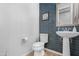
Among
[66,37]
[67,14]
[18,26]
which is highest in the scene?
[67,14]

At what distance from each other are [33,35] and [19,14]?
13.4 inches

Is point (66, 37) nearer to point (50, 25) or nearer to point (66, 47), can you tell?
point (66, 47)

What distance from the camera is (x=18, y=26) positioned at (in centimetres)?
167

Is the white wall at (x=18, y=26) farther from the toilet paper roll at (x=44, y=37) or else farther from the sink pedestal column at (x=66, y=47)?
the sink pedestal column at (x=66, y=47)

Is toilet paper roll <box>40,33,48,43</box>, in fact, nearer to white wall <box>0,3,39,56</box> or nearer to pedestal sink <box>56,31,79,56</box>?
white wall <box>0,3,39,56</box>

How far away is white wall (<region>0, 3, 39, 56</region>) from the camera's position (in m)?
1.62

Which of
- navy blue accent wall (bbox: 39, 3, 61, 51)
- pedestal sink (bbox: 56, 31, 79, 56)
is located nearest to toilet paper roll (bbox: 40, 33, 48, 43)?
navy blue accent wall (bbox: 39, 3, 61, 51)

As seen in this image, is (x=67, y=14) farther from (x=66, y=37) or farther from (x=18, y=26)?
(x=18, y=26)

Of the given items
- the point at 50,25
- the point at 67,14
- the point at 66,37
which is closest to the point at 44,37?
the point at 50,25

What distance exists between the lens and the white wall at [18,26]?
5.32 feet

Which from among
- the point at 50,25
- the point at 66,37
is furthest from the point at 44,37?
the point at 66,37

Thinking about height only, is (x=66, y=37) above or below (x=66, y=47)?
above

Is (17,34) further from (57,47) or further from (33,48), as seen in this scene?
(57,47)

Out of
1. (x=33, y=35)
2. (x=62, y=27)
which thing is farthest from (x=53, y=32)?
(x=33, y=35)
